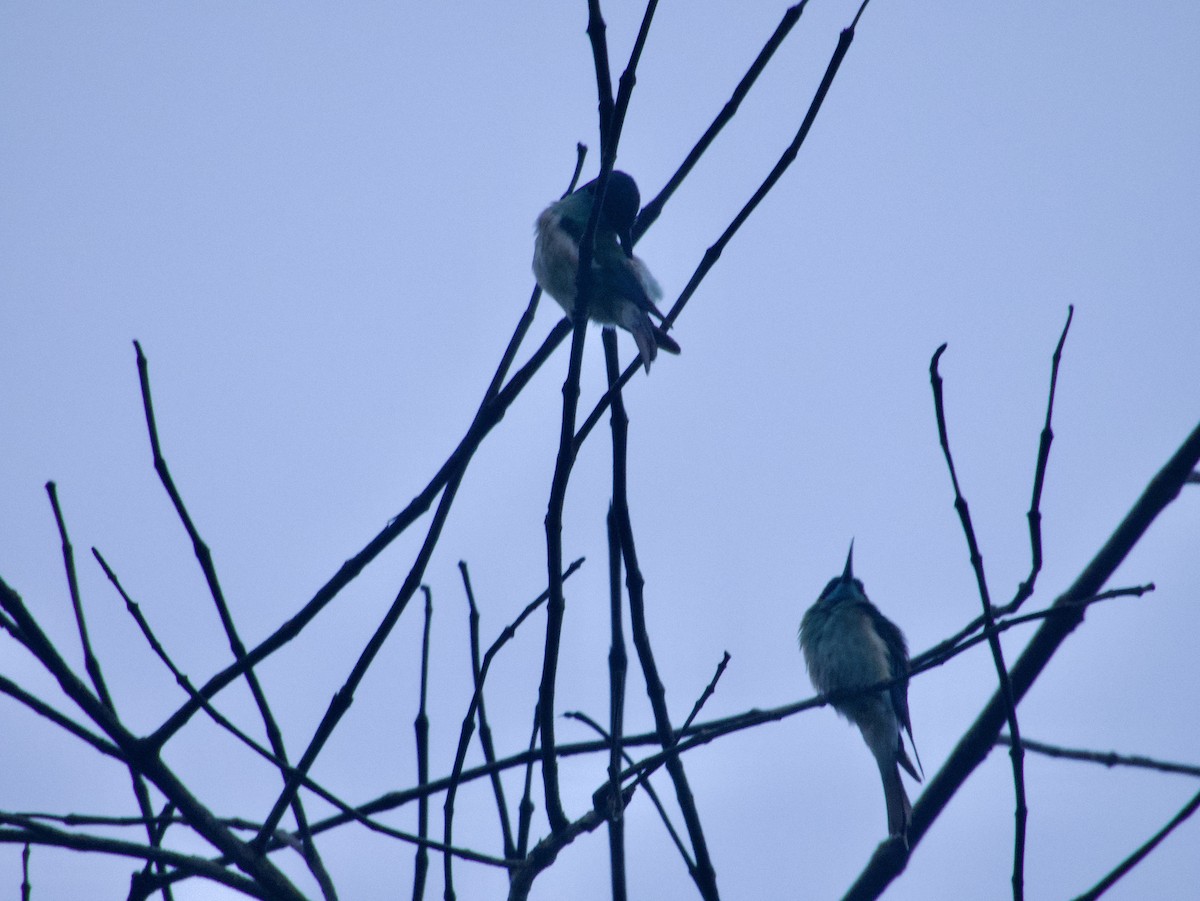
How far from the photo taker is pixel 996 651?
1.94 m

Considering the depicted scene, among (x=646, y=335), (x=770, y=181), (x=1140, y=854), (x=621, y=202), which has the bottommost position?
(x=1140, y=854)

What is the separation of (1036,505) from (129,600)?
5.92 ft

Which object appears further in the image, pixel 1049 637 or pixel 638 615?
pixel 638 615

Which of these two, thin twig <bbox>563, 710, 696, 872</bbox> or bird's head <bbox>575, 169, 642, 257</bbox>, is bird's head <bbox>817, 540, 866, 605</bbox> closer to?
bird's head <bbox>575, 169, 642, 257</bbox>

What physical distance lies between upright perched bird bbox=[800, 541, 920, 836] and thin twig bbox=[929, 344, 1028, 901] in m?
4.04

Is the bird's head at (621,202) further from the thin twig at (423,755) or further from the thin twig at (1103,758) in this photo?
the thin twig at (1103,758)

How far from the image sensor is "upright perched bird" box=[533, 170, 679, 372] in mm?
4773

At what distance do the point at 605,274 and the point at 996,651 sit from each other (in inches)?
131

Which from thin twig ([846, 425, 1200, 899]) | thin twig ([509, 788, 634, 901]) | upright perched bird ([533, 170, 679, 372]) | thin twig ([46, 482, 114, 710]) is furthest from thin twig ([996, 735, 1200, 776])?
upright perched bird ([533, 170, 679, 372])

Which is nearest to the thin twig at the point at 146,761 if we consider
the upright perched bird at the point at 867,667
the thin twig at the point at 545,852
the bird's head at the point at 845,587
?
the thin twig at the point at 545,852

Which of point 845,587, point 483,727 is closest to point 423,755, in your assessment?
point 483,727

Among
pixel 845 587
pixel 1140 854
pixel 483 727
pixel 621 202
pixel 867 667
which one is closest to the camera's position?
pixel 1140 854

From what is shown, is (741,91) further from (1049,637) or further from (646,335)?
(646,335)

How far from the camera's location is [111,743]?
2043mm
